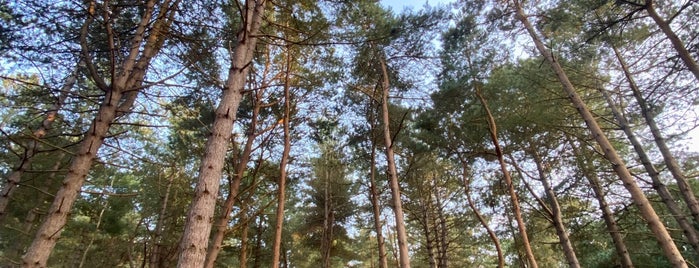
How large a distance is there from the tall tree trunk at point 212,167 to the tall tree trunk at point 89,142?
1.10 meters

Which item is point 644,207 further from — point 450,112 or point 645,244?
point 645,244

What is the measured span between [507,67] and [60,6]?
9618mm

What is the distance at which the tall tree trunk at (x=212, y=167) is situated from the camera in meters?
2.47

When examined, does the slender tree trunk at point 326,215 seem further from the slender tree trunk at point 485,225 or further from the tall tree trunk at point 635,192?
the tall tree trunk at point 635,192

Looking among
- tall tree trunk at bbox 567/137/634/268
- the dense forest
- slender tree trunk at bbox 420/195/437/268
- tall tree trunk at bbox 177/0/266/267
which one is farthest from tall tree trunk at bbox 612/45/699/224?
tall tree trunk at bbox 177/0/266/267

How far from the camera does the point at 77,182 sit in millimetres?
3520

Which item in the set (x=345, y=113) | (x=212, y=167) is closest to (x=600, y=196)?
(x=345, y=113)

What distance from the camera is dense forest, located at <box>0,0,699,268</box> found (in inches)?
165

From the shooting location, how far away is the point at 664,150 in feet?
23.9

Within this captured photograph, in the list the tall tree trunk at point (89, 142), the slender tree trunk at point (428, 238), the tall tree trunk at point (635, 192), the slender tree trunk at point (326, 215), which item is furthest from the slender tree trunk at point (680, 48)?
the slender tree trunk at point (326, 215)

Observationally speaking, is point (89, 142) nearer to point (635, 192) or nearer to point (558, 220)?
point (635, 192)

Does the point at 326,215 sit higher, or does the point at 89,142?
the point at 326,215

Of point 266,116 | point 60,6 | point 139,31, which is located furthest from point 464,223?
point 60,6

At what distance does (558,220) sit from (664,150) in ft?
9.53
